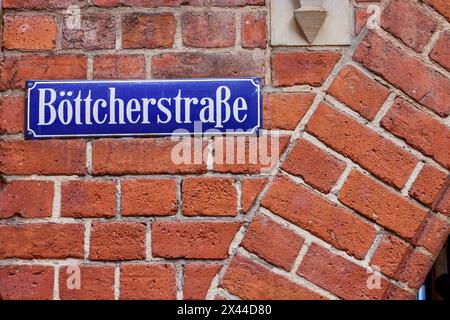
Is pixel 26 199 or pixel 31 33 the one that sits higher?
pixel 31 33

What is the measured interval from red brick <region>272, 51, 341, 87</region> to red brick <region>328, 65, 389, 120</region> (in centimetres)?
4

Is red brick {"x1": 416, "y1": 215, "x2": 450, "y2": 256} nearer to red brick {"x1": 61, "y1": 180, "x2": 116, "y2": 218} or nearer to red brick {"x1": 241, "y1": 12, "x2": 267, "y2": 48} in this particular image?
red brick {"x1": 241, "y1": 12, "x2": 267, "y2": 48}

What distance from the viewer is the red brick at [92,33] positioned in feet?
5.29

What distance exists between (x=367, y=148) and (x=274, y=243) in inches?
11.2

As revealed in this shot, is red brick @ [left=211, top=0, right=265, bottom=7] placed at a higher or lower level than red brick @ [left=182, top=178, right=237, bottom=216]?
higher

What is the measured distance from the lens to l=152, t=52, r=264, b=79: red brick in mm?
1594

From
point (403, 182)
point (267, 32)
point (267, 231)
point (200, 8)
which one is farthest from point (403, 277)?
point (200, 8)

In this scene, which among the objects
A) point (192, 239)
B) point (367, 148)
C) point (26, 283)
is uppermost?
point (367, 148)

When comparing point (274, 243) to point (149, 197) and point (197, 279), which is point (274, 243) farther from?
point (149, 197)

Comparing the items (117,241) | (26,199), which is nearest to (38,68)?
(26,199)

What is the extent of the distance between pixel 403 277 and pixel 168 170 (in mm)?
550

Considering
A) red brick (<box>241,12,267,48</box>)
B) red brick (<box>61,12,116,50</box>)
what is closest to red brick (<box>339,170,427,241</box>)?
red brick (<box>241,12,267,48</box>)

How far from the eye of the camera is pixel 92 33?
63.7 inches

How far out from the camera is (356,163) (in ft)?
5.08
